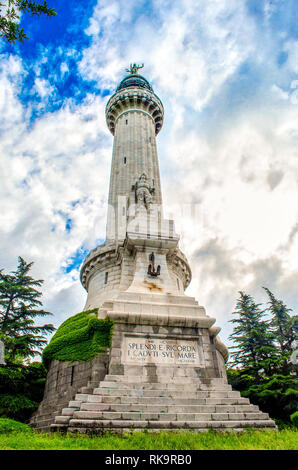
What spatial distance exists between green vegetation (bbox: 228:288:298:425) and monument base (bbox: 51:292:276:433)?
22.9ft

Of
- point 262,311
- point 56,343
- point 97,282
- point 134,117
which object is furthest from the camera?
point 134,117

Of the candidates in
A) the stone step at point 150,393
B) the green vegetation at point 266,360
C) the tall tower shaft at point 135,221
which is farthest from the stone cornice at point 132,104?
the stone step at point 150,393

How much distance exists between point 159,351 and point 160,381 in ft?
3.19

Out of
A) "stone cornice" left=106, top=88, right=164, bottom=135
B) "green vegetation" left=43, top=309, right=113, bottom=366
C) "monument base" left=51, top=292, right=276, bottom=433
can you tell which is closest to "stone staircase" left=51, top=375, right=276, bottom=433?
"monument base" left=51, top=292, right=276, bottom=433

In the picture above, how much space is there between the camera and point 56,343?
14.0 m

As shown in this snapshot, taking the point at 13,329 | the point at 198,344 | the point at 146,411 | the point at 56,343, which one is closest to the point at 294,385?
the point at 198,344

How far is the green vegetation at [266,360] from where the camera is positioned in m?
15.2

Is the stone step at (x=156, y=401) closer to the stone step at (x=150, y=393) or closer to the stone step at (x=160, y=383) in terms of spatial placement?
the stone step at (x=150, y=393)

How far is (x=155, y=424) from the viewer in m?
7.40

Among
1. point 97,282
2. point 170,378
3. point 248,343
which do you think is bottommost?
point 170,378

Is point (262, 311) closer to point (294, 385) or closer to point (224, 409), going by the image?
point (294, 385)

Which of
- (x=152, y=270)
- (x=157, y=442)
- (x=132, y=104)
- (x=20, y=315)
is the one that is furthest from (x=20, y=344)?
(x=132, y=104)

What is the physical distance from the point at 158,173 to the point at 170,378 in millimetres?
17745

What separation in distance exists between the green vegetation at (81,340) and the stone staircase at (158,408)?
198 cm
